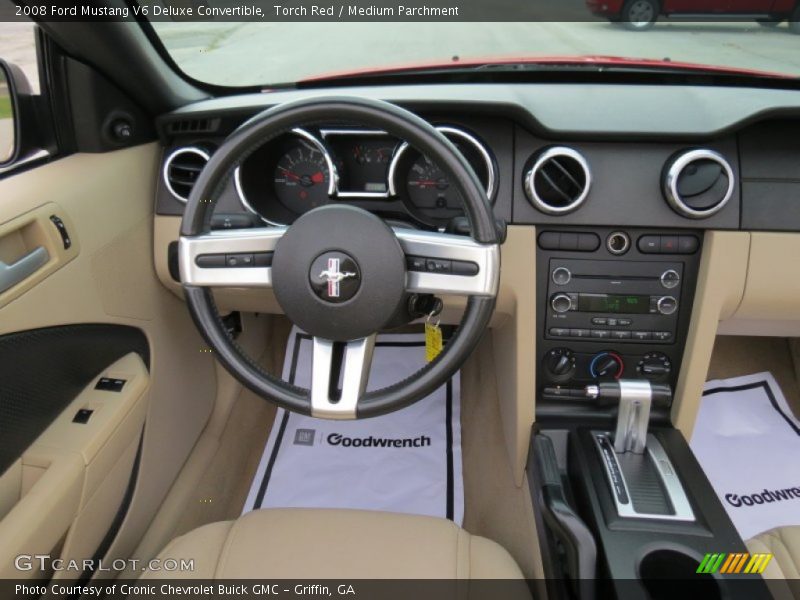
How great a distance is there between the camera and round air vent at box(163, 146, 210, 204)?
5.12 ft

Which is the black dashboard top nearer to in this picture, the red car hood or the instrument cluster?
the instrument cluster

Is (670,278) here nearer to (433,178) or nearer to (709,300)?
(709,300)

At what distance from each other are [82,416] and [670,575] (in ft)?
4.20

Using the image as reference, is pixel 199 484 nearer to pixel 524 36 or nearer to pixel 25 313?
pixel 25 313

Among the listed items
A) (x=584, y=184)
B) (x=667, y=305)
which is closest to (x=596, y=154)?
(x=584, y=184)

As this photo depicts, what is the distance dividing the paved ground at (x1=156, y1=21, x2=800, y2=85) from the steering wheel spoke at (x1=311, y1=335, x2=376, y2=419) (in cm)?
100

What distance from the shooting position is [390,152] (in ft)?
5.02

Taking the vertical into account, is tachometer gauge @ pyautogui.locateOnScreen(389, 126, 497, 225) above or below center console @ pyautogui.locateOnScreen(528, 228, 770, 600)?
above

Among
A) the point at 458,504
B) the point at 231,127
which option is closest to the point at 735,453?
the point at 458,504

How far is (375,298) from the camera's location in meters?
1.01

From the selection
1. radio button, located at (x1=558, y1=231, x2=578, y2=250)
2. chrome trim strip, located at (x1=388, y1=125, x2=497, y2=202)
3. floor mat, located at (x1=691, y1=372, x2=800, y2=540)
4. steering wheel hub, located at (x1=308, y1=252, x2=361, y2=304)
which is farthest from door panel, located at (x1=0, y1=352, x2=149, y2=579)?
floor mat, located at (x1=691, y1=372, x2=800, y2=540)

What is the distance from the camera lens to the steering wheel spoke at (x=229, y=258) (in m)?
1.05

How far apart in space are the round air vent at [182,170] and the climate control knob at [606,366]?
1.17 m

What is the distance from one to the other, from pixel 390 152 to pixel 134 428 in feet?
3.06
